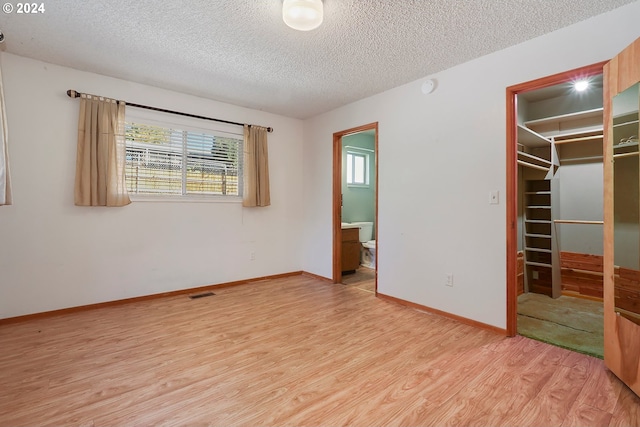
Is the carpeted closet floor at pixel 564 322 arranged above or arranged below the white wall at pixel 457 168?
below

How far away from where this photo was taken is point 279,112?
14.9 feet

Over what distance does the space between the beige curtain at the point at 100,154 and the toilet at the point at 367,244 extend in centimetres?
366

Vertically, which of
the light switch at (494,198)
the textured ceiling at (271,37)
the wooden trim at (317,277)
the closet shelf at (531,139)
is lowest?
the wooden trim at (317,277)

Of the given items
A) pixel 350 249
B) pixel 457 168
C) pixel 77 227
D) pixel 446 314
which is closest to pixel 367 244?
pixel 350 249

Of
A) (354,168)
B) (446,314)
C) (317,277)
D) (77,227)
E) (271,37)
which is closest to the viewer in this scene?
(271,37)

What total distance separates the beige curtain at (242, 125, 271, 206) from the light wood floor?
177cm

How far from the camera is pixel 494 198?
2.64 m

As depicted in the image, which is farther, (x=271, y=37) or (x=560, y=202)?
(x=560, y=202)

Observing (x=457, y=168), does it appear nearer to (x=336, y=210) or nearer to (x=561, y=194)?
(x=336, y=210)

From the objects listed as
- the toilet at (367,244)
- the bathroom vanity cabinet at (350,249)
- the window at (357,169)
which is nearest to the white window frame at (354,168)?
the window at (357,169)

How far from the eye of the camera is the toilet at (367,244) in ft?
17.3

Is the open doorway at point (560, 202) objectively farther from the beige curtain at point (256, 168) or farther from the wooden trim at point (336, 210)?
the beige curtain at point (256, 168)

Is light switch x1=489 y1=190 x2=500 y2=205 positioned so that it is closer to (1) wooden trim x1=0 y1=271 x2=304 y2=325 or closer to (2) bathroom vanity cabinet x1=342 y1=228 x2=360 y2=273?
(2) bathroom vanity cabinet x1=342 y1=228 x2=360 y2=273

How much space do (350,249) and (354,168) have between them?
6.25 ft
